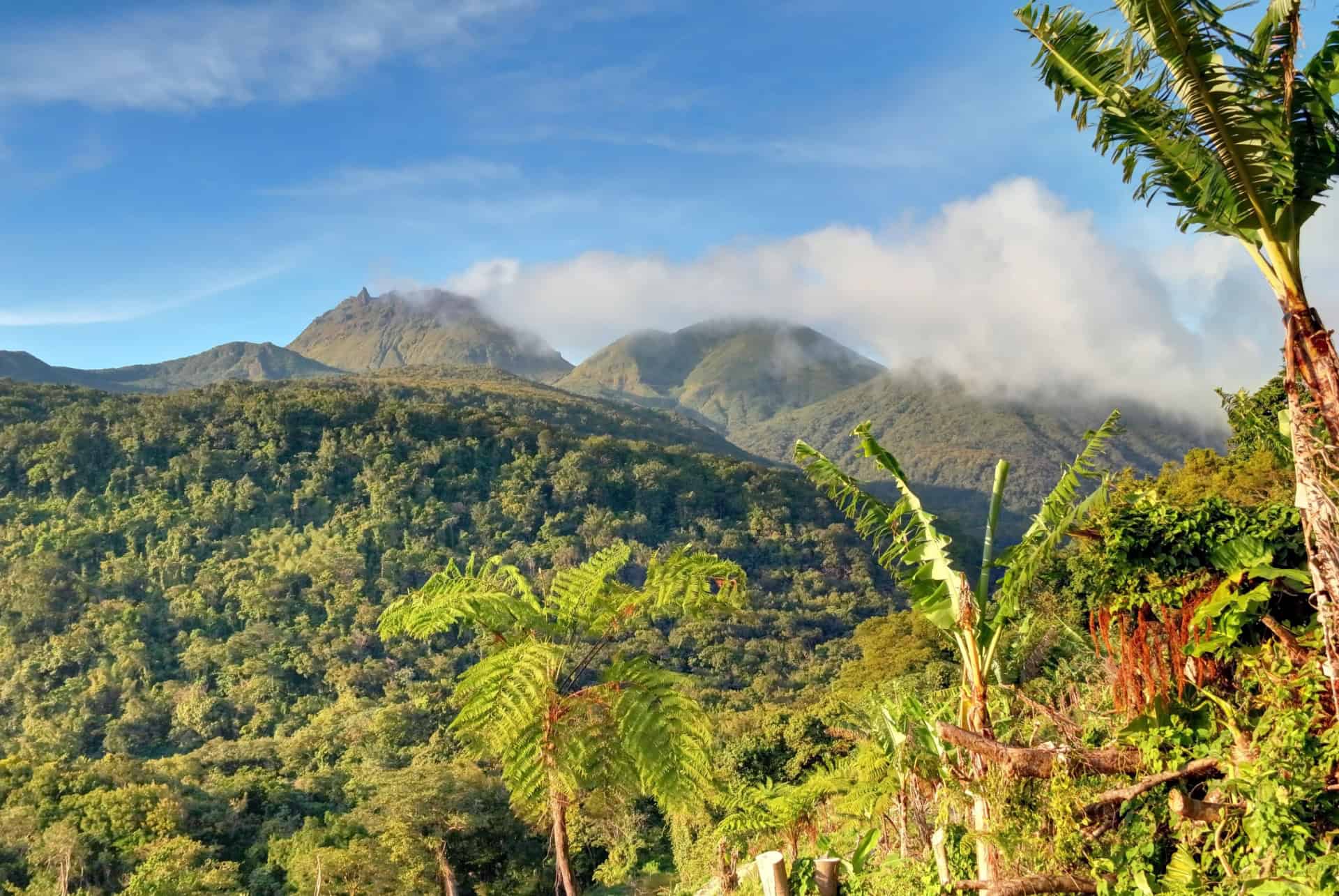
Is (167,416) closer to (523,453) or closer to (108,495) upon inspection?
(108,495)

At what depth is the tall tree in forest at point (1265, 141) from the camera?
341 cm

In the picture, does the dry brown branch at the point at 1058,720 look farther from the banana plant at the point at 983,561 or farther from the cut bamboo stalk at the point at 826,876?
the cut bamboo stalk at the point at 826,876

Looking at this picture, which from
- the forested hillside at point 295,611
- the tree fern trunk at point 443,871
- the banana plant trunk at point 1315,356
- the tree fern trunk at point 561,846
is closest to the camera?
the banana plant trunk at point 1315,356

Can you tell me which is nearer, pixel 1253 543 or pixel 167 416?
pixel 1253 543

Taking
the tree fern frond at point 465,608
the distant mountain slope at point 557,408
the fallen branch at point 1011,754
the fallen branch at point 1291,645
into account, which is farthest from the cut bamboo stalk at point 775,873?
the distant mountain slope at point 557,408

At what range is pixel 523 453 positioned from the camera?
7369 cm

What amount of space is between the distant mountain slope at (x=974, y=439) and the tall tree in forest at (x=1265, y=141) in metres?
116

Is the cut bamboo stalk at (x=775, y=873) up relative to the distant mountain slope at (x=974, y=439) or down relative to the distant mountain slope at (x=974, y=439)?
down

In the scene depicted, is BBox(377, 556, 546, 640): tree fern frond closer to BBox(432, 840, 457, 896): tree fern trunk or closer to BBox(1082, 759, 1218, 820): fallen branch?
BBox(1082, 759, 1218, 820): fallen branch

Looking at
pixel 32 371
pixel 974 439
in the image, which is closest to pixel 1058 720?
pixel 974 439

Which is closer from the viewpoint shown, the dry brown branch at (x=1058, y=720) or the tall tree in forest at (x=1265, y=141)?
the tall tree in forest at (x=1265, y=141)

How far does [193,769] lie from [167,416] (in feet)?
156

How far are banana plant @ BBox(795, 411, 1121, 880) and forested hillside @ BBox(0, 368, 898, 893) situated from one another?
17458mm

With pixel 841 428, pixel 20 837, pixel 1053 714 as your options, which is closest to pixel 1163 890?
pixel 1053 714
